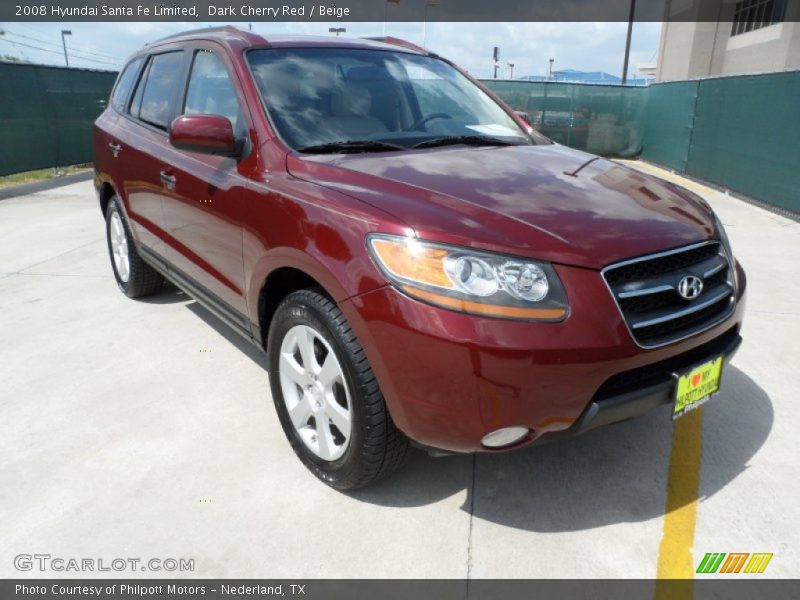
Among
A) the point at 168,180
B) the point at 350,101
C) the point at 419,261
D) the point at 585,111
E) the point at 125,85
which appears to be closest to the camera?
the point at 419,261

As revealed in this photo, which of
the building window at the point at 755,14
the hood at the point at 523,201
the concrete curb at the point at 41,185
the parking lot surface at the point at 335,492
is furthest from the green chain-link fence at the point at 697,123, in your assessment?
the concrete curb at the point at 41,185

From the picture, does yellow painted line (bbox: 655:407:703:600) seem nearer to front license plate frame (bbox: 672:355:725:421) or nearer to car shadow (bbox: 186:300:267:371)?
front license plate frame (bbox: 672:355:725:421)

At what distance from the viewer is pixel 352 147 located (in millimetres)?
2766

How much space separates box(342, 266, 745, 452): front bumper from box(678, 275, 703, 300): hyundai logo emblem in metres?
0.20

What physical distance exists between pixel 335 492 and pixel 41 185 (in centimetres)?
1068

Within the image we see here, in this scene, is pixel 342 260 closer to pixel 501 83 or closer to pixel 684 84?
pixel 684 84

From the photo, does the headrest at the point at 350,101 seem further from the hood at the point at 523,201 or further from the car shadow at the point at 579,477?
the car shadow at the point at 579,477

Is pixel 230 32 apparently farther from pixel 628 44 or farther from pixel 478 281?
pixel 628 44

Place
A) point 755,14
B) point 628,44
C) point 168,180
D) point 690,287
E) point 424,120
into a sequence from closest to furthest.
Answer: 1. point 690,287
2. point 424,120
3. point 168,180
4. point 755,14
5. point 628,44

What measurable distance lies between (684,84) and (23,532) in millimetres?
13627

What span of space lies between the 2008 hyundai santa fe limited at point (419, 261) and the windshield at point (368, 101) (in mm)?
12

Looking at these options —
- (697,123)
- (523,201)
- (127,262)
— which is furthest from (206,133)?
(697,123)

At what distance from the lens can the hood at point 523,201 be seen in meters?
2.03

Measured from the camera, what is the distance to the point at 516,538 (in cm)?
232
